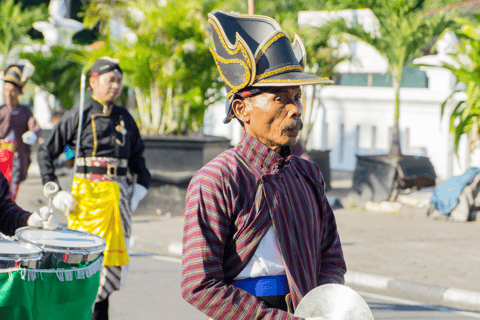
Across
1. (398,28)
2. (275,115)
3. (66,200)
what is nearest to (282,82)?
(275,115)

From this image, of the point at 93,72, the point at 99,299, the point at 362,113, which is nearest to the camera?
the point at 99,299

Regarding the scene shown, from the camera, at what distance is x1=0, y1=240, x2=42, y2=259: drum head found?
2.71m

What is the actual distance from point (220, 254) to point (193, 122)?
1100cm

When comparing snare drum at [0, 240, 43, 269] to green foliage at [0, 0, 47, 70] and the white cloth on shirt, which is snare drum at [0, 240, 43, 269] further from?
green foliage at [0, 0, 47, 70]

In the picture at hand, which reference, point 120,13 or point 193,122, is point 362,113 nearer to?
point 193,122

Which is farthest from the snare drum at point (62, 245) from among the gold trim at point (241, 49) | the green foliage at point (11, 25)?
the green foliage at point (11, 25)

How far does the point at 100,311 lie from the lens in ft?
15.8

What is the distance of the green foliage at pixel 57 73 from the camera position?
21109 millimetres

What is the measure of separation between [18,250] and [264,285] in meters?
1.19

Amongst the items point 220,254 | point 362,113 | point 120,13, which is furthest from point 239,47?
point 362,113

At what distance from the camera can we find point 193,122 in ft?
42.5

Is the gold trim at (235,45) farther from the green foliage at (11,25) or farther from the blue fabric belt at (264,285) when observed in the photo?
the green foliage at (11,25)

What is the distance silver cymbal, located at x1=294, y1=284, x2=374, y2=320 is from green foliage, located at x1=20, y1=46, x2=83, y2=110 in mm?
19997

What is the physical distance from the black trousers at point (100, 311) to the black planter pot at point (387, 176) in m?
8.68
